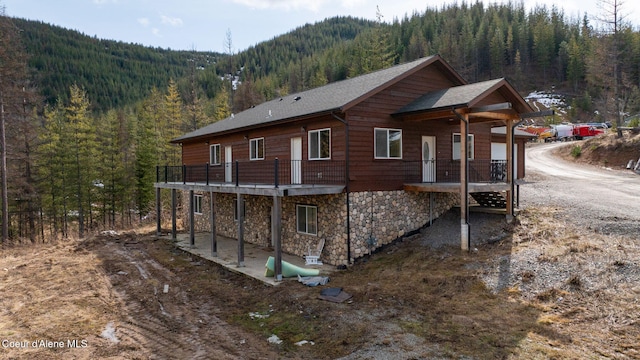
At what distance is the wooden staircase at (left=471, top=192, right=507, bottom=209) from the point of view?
14.4 metres

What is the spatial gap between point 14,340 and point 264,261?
24.5 ft

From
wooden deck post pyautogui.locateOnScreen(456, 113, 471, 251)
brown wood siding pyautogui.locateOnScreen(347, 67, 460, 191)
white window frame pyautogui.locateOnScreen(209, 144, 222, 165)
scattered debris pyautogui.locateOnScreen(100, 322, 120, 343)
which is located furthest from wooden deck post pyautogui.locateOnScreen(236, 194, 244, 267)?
white window frame pyautogui.locateOnScreen(209, 144, 222, 165)

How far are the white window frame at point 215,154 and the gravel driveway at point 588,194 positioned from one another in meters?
14.0

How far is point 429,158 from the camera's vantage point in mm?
14641

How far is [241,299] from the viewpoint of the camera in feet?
33.5

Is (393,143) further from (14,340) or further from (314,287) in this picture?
(14,340)

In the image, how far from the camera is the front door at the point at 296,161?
562 inches

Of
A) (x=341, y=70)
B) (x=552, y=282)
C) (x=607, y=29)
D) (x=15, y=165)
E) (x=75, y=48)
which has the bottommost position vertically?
(x=552, y=282)

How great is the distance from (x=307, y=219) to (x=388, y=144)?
12.7 ft

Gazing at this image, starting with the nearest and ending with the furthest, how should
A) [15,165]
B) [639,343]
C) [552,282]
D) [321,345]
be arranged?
1. [639,343]
2. [321,345]
3. [552,282]
4. [15,165]

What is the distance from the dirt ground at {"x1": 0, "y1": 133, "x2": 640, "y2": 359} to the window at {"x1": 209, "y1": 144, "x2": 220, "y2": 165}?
7800 millimetres

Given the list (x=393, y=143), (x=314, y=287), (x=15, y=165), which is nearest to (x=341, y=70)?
(x=15, y=165)

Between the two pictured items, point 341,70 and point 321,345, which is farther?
point 341,70

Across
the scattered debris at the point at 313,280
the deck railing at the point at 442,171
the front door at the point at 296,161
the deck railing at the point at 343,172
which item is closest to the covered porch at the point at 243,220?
the deck railing at the point at 343,172
